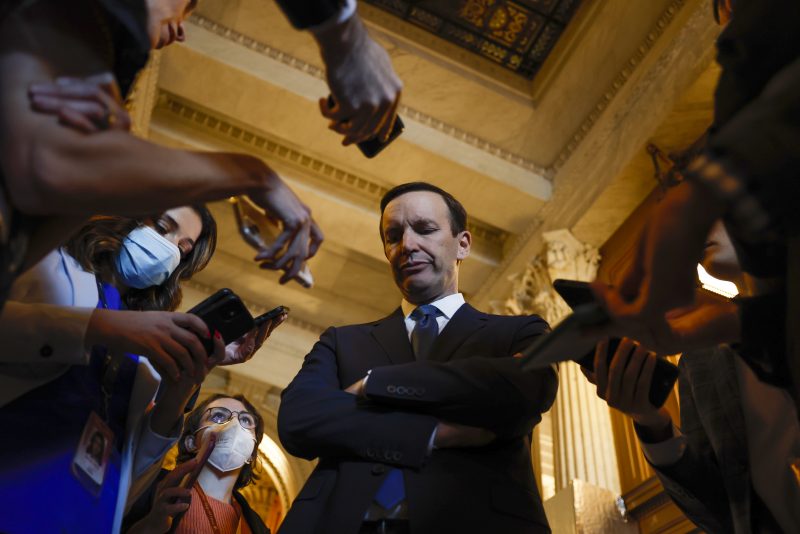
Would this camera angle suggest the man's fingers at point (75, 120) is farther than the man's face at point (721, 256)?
No

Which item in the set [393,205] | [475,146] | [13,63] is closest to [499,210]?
[475,146]

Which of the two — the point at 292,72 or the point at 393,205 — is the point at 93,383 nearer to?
the point at 393,205

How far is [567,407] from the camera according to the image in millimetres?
6887

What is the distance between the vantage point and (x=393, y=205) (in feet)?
6.84

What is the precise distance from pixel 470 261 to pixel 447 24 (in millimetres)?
3016

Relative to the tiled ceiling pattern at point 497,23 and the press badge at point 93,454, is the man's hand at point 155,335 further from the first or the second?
the tiled ceiling pattern at point 497,23

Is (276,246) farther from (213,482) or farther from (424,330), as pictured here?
(213,482)

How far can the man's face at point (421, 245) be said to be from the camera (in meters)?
1.98

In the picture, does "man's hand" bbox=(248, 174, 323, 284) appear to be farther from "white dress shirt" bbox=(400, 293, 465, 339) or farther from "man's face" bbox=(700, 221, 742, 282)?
"man's face" bbox=(700, 221, 742, 282)

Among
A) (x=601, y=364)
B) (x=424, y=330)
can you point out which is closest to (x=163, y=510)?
(x=424, y=330)

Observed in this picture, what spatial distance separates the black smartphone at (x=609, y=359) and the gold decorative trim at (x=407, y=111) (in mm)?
6208

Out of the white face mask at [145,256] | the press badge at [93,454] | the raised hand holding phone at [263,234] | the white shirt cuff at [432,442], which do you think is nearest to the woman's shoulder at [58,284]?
the white face mask at [145,256]

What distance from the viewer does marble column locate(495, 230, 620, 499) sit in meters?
6.38

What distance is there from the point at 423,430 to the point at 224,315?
56 centimetres
